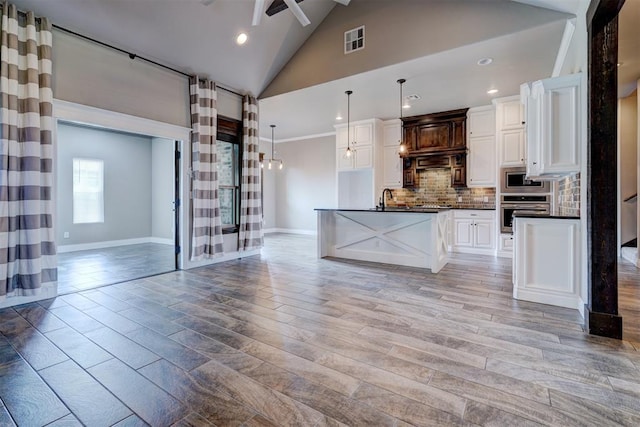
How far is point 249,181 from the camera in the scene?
570 cm

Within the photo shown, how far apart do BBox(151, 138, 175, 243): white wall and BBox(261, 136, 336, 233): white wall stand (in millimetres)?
2965

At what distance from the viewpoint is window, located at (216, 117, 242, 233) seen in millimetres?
5469

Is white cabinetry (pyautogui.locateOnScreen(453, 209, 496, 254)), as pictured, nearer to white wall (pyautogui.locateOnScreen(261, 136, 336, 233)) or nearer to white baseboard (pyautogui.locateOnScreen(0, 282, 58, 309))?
white wall (pyautogui.locateOnScreen(261, 136, 336, 233))

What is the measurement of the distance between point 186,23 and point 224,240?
332 cm

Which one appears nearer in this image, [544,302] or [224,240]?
[544,302]

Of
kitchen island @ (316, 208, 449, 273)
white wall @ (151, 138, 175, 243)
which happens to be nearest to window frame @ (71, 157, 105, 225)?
white wall @ (151, 138, 175, 243)

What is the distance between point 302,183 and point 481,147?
5.07 meters

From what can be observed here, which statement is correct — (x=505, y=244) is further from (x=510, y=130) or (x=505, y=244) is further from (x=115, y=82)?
(x=115, y=82)

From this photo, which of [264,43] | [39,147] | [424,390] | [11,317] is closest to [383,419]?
[424,390]

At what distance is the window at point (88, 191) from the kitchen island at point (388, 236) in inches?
208

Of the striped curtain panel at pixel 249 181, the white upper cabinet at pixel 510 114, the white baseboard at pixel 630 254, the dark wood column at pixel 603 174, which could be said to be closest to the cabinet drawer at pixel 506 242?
the white baseboard at pixel 630 254

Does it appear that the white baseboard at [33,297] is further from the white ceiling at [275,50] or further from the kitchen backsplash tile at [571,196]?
the kitchen backsplash tile at [571,196]

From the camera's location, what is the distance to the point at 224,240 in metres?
5.45

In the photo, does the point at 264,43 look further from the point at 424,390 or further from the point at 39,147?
the point at 424,390
